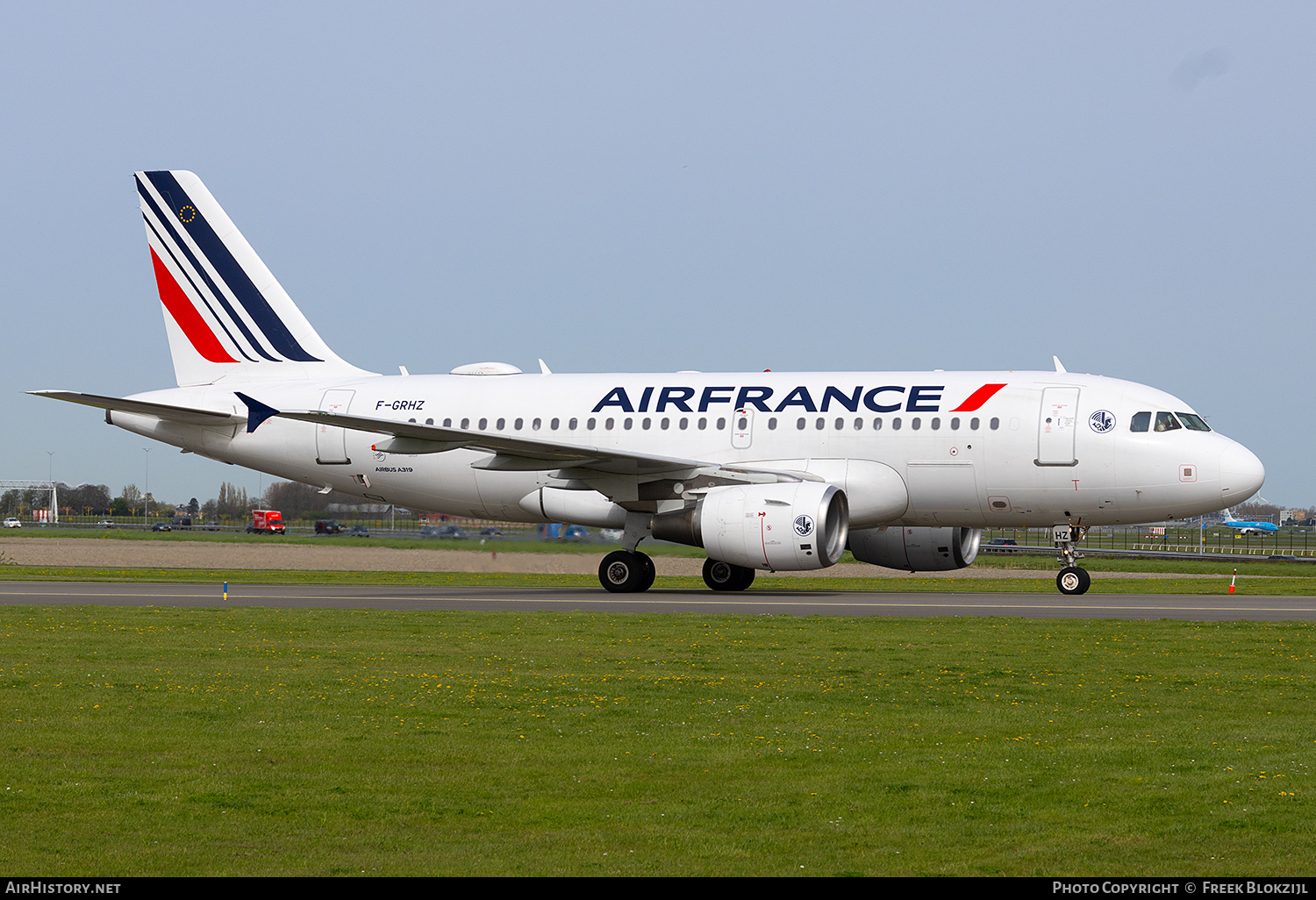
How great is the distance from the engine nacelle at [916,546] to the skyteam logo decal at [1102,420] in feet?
13.8

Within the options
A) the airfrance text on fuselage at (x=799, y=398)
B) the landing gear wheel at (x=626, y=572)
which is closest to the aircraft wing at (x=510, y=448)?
the airfrance text on fuselage at (x=799, y=398)

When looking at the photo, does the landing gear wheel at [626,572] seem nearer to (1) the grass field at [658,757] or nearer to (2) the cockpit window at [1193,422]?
(2) the cockpit window at [1193,422]

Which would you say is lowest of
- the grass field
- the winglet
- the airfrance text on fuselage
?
the grass field

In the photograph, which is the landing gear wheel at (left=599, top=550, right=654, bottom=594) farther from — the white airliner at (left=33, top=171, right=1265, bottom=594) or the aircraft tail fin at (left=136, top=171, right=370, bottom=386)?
the aircraft tail fin at (left=136, top=171, right=370, bottom=386)

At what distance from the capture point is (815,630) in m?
17.8

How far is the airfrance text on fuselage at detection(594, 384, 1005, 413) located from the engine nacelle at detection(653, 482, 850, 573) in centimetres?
224

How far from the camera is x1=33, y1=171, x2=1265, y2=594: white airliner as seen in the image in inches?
1001

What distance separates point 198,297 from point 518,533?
10.5 meters

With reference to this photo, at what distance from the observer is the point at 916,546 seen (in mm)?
29297

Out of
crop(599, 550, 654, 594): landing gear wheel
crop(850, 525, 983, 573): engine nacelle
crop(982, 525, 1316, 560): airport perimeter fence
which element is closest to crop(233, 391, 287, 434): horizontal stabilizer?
crop(599, 550, 654, 594): landing gear wheel

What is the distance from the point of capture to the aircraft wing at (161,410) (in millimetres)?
27752

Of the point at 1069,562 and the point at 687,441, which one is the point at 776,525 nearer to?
the point at 687,441
